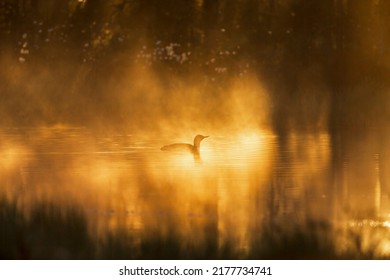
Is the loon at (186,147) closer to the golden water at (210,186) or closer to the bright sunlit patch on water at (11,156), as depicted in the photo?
the golden water at (210,186)

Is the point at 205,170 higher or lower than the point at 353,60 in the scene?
lower

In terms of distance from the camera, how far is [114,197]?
28.1 feet

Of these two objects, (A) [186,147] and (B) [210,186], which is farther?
(A) [186,147]

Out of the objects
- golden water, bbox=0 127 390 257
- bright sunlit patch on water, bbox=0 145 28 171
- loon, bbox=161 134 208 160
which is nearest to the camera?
golden water, bbox=0 127 390 257

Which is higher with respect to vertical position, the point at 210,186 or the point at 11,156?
the point at 11,156

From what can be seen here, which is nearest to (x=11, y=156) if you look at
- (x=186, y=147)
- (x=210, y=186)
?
(x=186, y=147)

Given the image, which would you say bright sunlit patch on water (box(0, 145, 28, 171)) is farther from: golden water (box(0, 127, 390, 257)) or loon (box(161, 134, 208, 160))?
loon (box(161, 134, 208, 160))

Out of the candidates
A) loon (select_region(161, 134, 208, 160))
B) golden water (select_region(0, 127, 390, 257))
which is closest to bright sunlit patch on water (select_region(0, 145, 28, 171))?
golden water (select_region(0, 127, 390, 257))

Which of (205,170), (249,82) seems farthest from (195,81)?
(205,170)

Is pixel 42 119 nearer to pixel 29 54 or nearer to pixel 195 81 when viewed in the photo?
pixel 29 54

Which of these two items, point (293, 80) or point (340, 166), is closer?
point (340, 166)

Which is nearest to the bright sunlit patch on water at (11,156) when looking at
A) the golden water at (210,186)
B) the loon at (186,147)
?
the golden water at (210,186)

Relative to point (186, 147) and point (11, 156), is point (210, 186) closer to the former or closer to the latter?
point (186, 147)

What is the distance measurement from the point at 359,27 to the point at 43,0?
4205 millimetres
